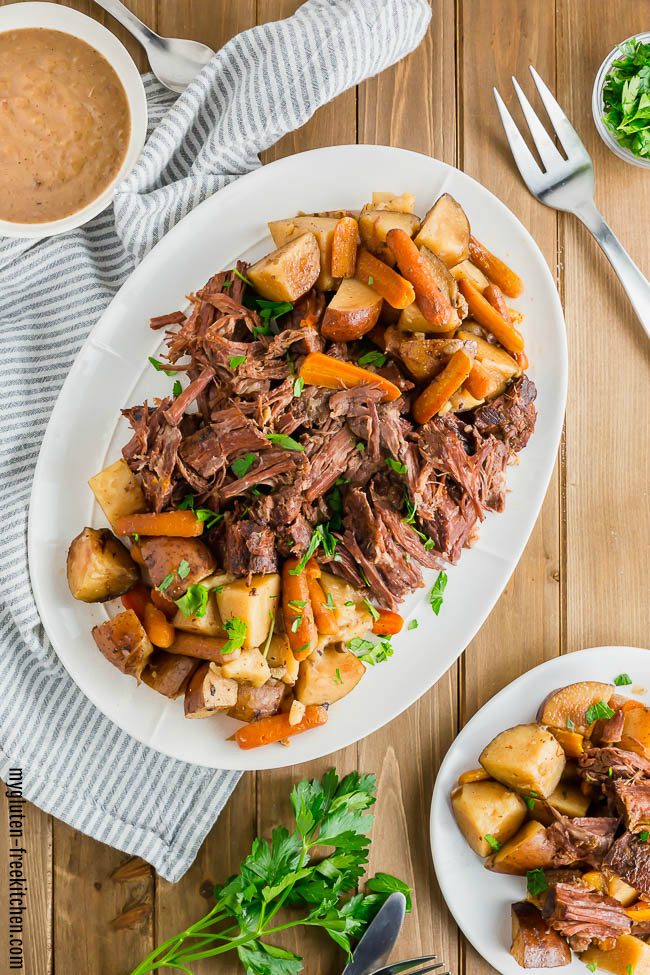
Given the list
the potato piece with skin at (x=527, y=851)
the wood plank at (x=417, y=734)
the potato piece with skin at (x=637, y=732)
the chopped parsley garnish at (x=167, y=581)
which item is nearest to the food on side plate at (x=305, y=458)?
the chopped parsley garnish at (x=167, y=581)

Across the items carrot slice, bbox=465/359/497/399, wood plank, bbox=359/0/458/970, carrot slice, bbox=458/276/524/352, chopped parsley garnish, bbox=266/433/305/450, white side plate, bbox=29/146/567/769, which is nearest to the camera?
chopped parsley garnish, bbox=266/433/305/450

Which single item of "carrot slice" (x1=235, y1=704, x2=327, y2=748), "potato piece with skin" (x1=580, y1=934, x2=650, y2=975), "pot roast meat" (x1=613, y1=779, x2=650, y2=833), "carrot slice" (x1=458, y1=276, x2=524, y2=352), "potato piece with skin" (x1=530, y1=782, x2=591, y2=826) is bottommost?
"potato piece with skin" (x1=580, y1=934, x2=650, y2=975)

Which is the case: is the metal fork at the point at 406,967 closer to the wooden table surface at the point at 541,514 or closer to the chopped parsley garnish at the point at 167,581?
the wooden table surface at the point at 541,514

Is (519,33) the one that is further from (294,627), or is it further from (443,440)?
(294,627)

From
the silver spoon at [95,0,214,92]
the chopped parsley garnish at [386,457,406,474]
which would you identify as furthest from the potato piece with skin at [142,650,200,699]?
the silver spoon at [95,0,214,92]

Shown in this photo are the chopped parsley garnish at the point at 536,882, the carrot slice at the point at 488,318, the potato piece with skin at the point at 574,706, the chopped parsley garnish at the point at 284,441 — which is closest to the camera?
the chopped parsley garnish at the point at 284,441

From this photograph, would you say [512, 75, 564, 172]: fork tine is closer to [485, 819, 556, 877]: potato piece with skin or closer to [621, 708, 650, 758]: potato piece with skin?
[621, 708, 650, 758]: potato piece with skin
